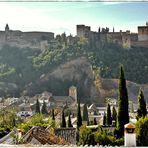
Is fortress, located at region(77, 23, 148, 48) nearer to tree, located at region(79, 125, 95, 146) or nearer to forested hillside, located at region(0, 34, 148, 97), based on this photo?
forested hillside, located at region(0, 34, 148, 97)

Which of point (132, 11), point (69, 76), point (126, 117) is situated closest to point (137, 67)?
point (69, 76)

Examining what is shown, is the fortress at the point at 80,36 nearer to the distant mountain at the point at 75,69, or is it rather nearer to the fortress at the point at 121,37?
the fortress at the point at 121,37

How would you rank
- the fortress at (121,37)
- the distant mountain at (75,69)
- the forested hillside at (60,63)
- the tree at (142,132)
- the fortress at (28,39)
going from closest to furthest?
the tree at (142,132), the distant mountain at (75,69), the forested hillside at (60,63), the fortress at (121,37), the fortress at (28,39)

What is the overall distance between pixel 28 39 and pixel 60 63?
5.01 m

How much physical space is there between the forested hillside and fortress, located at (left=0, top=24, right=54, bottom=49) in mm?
751

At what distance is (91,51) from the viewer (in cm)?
3259

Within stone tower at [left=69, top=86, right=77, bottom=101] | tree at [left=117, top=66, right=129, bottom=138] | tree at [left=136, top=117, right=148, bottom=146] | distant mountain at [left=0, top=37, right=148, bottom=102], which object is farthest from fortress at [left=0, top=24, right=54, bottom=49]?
tree at [left=136, top=117, right=148, bottom=146]

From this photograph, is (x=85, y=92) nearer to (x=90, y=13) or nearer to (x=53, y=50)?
(x=53, y=50)

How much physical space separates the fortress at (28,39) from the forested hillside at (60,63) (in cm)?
75

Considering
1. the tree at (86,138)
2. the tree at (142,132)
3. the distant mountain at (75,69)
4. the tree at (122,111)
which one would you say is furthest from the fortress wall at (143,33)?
the tree at (142,132)

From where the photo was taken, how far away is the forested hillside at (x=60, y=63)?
1201 inches

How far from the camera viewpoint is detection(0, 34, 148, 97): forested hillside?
Result: 1201 inches

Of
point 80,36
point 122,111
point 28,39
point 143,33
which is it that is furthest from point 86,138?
point 28,39

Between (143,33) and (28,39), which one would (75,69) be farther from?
(28,39)
